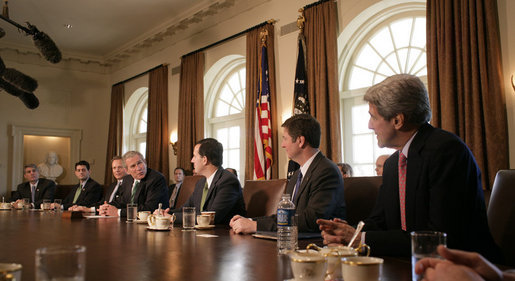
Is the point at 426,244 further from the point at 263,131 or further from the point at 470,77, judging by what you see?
the point at 263,131

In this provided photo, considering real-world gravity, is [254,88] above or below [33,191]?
above

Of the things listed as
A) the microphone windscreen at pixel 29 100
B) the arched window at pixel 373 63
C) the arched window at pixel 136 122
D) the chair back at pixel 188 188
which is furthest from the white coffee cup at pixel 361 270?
the arched window at pixel 136 122

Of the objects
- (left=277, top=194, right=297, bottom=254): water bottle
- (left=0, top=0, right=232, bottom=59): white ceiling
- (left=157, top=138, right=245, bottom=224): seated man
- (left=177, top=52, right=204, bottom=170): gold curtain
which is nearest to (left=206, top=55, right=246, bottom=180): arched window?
(left=177, top=52, right=204, bottom=170): gold curtain

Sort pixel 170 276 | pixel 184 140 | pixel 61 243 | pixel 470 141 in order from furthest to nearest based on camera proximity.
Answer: pixel 184 140 → pixel 470 141 → pixel 61 243 → pixel 170 276

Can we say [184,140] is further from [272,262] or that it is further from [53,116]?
[272,262]

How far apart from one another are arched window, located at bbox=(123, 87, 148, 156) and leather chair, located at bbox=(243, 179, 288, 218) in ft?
24.0

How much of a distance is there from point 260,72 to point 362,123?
1.69m

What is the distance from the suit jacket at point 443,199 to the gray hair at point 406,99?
98mm

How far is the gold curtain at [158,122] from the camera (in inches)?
341

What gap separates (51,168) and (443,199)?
10.4 meters

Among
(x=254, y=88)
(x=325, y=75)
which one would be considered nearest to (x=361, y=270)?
(x=325, y=75)

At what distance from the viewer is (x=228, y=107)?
8.03 m

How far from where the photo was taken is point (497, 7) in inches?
162

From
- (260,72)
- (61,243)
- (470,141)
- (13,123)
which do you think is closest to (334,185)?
(61,243)
